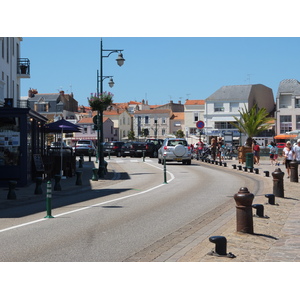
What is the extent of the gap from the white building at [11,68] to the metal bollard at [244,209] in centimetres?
2861

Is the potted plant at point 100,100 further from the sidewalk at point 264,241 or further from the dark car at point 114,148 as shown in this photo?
the dark car at point 114,148

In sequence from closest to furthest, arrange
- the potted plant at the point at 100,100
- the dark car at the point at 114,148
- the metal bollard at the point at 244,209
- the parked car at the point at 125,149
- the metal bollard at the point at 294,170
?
the metal bollard at the point at 244,209 → the metal bollard at the point at 294,170 → the potted plant at the point at 100,100 → the parked car at the point at 125,149 → the dark car at the point at 114,148

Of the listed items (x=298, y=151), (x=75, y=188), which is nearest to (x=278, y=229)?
(x=75, y=188)

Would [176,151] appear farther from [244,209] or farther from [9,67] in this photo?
[244,209]

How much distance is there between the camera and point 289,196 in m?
18.5

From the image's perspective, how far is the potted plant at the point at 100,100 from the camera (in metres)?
31.5

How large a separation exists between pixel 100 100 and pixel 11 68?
1433 cm

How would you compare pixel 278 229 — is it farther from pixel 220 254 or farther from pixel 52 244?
pixel 52 244

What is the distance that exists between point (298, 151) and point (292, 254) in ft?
60.3

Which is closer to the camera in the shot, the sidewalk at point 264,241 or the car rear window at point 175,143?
the sidewalk at point 264,241

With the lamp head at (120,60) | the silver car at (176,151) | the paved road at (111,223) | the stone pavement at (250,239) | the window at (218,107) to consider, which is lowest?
the paved road at (111,223)

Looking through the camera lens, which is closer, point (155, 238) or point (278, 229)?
point (155, 238)

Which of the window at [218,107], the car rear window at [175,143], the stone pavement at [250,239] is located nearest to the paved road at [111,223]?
the stone pavement at [250,239]

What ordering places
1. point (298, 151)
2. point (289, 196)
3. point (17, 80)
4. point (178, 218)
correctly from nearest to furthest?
point (178, 218) → point (289, 196) → point (298, 151) → point (17, 80)
